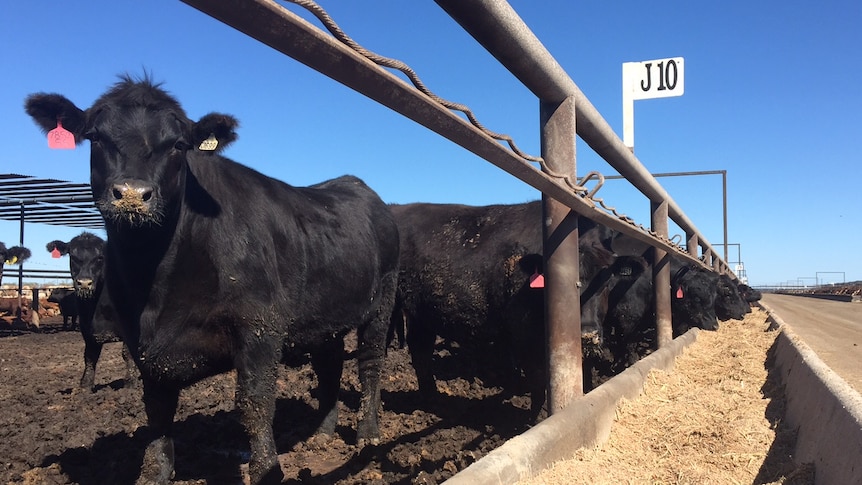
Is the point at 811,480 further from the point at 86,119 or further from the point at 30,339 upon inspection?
the point at 30,339

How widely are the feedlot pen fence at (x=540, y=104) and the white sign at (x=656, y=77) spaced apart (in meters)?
2.69

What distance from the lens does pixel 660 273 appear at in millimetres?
6695

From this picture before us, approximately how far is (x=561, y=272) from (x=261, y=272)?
181 centimetres

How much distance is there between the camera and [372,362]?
584cm

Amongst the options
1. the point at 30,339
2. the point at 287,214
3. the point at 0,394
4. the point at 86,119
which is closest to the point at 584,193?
the point at 287,214

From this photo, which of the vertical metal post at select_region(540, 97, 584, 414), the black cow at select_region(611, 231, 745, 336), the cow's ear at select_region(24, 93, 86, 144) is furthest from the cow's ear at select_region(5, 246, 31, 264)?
the vertical metal post at select_region(540, 97, 584, 414)

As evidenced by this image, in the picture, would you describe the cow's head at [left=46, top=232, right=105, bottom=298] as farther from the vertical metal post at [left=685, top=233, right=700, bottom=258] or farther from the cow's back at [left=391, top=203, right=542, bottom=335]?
the vertical metal post at [left=685, top=233, right=700, bottom=258]

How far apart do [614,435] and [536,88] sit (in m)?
1.72

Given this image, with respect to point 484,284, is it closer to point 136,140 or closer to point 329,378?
point 329,378

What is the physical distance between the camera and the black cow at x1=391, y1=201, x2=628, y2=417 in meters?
6.02

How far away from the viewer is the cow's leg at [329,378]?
5.71 meters

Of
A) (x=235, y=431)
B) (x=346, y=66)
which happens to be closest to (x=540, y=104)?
(x=346, y=66)

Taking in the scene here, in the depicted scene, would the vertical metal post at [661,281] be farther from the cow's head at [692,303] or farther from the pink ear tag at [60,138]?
the pink ear tag at [60,138]

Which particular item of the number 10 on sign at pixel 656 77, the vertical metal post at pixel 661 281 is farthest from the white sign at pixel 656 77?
the vertical metal post at pixel 661 281
